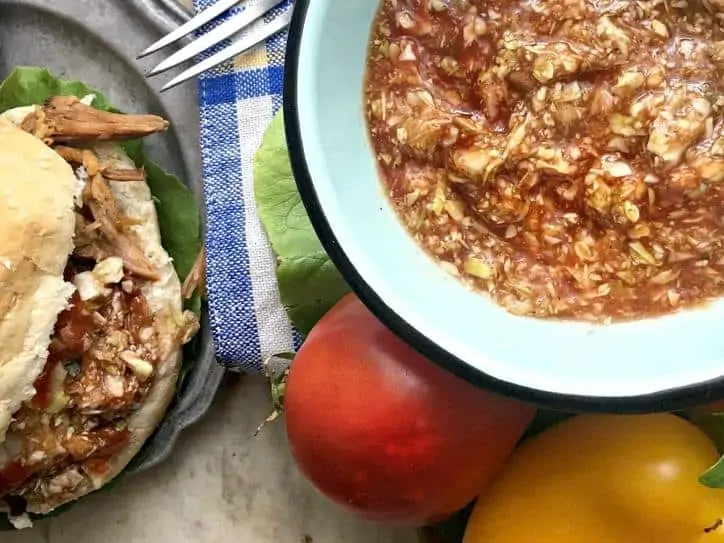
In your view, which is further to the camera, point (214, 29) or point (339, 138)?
point (214, 29)

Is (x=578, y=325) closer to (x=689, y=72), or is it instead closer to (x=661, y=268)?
(x=661, y=268)

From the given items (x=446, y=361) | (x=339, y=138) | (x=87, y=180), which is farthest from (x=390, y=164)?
(x=87, y=180)

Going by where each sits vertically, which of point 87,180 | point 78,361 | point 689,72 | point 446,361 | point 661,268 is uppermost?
point 689,72

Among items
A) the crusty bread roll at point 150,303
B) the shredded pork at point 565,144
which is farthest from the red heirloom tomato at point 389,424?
the crusty bread roll at point 150,303

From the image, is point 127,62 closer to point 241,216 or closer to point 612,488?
point 241,216

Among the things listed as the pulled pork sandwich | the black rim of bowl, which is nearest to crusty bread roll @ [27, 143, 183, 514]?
the pulled pork sandwich

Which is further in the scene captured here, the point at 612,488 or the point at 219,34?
the point at 219,34

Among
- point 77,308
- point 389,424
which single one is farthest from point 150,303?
point 389,424
